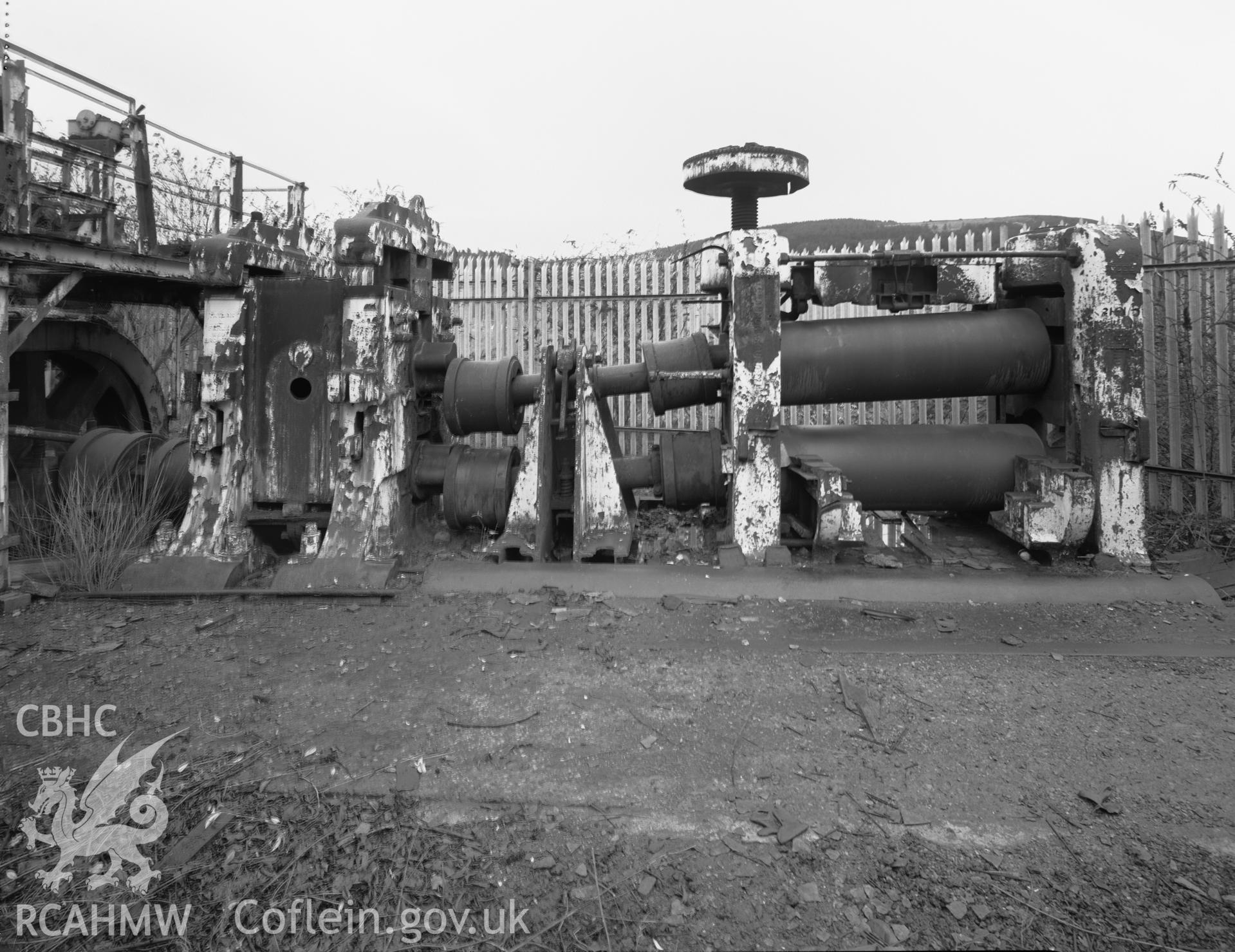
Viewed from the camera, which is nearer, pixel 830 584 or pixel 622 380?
pixel 830 584

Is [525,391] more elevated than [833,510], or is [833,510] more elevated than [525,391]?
[525,391]

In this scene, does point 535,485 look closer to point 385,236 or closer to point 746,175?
point 385,236

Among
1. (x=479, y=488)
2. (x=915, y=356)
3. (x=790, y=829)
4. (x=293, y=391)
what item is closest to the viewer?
(x=790, y=829)

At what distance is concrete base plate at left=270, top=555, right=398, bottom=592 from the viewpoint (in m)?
4.82

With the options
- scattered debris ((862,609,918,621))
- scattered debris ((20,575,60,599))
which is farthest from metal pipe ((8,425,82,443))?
scattered debris ((862,609,918,621))

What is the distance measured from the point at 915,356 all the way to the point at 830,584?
156cm

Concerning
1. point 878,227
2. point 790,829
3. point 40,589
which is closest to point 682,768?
point 790,829

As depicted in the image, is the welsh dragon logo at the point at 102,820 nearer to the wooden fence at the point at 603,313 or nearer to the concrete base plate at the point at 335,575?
the concrete base plate at the point at 335,575

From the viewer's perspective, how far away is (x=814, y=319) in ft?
26.7

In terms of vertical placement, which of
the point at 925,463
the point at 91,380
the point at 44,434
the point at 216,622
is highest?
the point at 91,380

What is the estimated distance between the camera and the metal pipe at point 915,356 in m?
5.16

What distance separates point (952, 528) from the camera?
565cm

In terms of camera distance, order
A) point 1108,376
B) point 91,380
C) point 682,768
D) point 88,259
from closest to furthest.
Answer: point 682,768, point 1108,376, point 88,259, point 91,380

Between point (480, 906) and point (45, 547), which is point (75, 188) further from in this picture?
point (480, 906)
